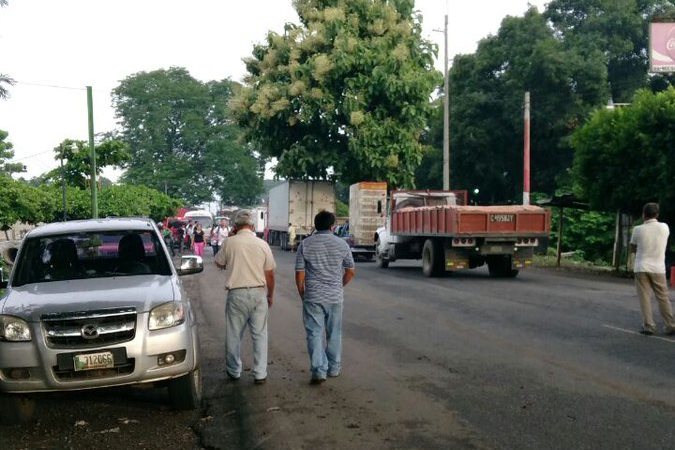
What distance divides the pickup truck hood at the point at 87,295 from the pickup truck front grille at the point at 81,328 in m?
0.06

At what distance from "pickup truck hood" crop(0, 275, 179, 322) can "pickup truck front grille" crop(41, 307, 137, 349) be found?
61 millimetres

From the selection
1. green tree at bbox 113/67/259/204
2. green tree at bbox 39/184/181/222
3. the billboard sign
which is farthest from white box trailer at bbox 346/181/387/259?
green tree at bbox 113/67/259/204

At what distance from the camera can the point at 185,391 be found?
22.7 ft

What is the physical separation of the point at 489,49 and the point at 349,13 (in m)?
11.6

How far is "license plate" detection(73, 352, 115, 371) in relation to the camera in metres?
6.39

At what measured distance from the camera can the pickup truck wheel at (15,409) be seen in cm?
679

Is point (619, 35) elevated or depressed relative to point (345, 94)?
elevated

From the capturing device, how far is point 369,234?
3216 centimetres

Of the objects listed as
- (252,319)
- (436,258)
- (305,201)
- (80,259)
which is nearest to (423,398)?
(252,319)

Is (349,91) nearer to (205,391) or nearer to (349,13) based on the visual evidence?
(349,13)

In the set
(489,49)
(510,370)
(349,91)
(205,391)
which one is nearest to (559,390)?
(510,370)

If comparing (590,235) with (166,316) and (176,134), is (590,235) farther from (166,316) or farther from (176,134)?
(176,134)

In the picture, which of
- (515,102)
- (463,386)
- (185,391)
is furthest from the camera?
(515,102)

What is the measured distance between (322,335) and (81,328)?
8.20ft
